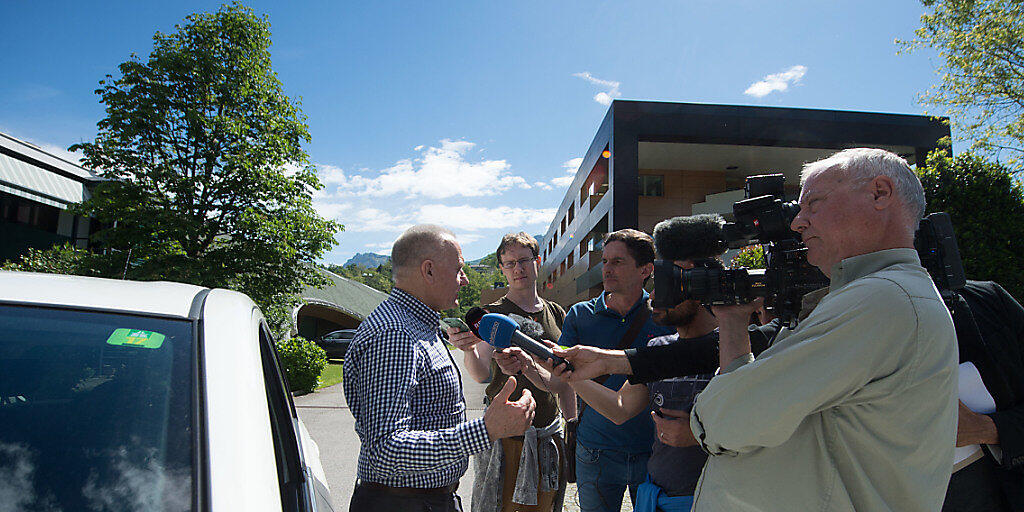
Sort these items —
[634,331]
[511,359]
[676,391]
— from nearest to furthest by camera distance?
[676,391]
[511,359]
[634,331]

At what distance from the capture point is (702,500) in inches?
58.1

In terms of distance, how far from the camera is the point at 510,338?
2.26 metres

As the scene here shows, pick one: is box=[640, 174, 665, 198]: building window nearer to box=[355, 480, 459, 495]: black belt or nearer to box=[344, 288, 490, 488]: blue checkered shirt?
box=[344, 288, 490, 488]: blue checkered shirt

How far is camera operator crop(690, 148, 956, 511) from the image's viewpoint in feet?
3.94

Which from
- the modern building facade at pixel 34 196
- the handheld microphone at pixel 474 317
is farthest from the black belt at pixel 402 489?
the modern building facade at pixel 34 196

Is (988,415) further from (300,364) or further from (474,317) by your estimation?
(300,364)

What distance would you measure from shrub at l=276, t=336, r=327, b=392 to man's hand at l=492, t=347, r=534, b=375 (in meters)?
11.4

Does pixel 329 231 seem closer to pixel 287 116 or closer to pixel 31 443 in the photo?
pixel 287 116

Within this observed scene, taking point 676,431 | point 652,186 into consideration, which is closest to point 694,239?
point 676,431

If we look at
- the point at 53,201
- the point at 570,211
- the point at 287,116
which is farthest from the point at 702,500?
the point at 570,211

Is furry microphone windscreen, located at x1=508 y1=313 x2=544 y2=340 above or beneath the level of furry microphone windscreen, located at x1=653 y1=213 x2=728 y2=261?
beneath

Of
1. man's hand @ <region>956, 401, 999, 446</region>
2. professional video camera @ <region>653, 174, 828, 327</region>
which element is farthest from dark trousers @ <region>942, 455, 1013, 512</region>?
professional video camera @ <region>653, 174, 828, 327</region>

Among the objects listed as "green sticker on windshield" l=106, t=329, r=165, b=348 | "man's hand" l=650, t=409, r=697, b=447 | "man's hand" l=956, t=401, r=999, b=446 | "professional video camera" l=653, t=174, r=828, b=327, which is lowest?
"man's hand" l=650, t=409, r=697, b=447

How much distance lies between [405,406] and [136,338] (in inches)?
34.0
